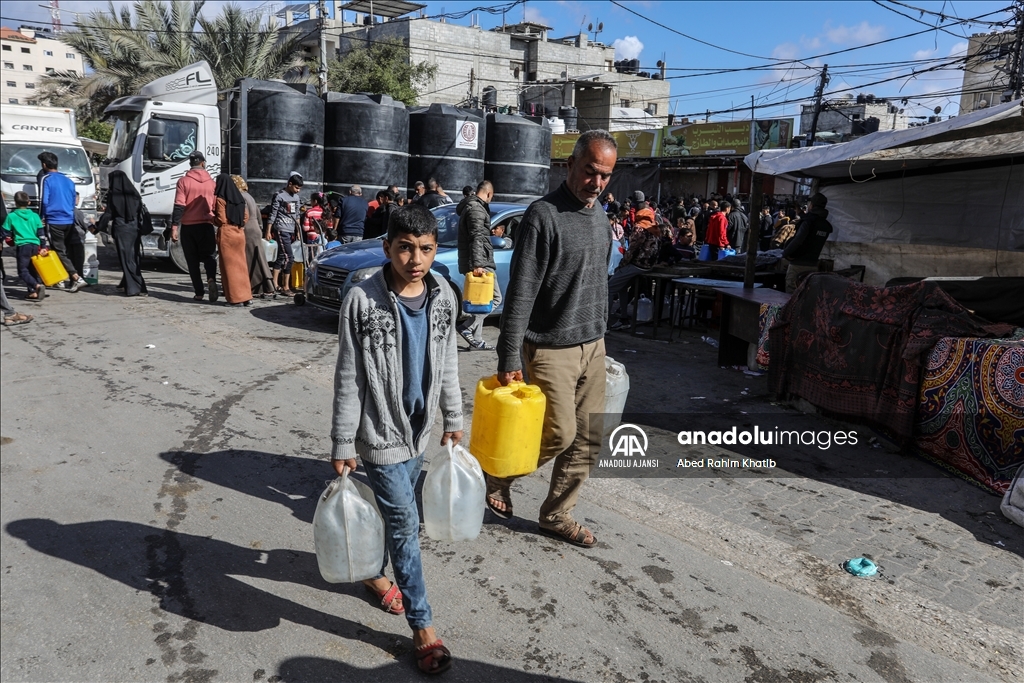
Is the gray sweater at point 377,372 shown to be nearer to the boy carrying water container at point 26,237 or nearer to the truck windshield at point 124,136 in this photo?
the boy carrying water container at point 26,237

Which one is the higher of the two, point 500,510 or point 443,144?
→ point 443,144

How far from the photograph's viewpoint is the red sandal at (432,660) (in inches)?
107

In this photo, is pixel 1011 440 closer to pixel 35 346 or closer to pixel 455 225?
pixel 455 225

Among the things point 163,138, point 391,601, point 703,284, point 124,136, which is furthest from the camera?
point 124,136

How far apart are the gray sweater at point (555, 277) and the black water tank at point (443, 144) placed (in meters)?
12.8

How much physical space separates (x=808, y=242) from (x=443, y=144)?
30.2ft

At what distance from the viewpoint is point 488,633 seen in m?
3.04

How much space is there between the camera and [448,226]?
355 inches

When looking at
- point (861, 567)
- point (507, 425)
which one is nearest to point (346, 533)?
point (507, 425)

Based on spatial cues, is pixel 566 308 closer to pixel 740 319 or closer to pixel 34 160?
pixel 740 319

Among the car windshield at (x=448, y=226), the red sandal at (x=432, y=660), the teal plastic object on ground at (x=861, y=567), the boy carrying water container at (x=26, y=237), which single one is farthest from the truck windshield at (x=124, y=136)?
the teal plastic object on ground at (x=861, y=567)

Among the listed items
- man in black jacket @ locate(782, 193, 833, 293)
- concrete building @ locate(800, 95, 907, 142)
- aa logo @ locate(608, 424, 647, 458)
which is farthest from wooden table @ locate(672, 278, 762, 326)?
concrete building @ locate(800, 95, 907, 142)

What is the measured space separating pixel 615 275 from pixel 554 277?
6585mm

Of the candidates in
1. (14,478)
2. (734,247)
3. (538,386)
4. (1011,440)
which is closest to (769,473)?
(1011,440)
